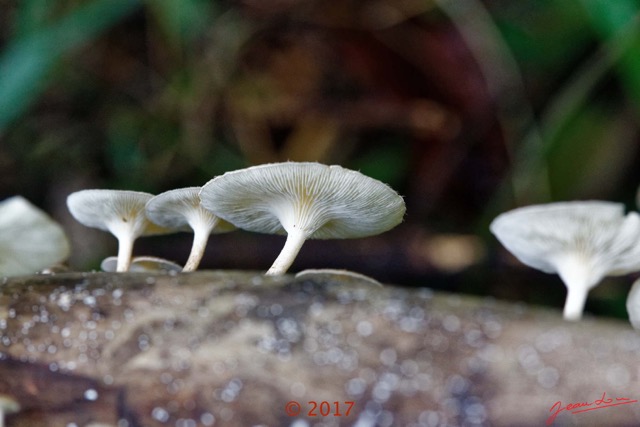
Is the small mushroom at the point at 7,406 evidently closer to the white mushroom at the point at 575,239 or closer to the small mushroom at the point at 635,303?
the white mushroom at the point at 575,239

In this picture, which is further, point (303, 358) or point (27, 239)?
point (27, 239)

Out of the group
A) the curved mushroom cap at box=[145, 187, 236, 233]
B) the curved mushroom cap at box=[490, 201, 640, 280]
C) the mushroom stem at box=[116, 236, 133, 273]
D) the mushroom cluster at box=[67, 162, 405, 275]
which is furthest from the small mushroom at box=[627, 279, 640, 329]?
the mushroom stem at box=[116, 236, 133, 273]

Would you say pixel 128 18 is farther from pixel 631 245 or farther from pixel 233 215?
pixel 631 245

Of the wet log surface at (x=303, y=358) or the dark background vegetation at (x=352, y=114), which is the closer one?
the wet log surface at (x=303, y=358)

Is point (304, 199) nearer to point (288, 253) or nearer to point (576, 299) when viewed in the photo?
point (288, 253)

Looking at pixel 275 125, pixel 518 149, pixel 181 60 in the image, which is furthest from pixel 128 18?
pixel 518 149

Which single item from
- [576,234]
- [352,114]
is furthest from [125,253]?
[352,114]

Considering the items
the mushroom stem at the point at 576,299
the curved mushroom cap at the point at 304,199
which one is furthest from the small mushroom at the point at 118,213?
the mushroom stem at the point at 576,299
